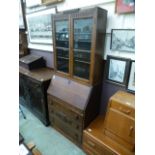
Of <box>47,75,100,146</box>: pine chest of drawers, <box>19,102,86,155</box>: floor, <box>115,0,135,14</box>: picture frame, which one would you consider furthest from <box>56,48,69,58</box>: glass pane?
<box>19,102,86,155</box>: floor

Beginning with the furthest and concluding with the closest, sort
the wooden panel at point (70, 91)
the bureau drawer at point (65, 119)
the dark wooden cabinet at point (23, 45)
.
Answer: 1. the dark wooden cabinet at point (23, 45)
2. the bureau drawer at point (65, 119)
3. the wooden panel at point (70, 91)

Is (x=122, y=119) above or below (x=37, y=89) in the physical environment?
below

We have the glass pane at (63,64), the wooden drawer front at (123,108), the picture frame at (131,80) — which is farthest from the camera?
the glass pane at (63,64)

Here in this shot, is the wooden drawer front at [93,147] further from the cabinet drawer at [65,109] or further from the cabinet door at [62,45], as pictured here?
the cabinet door at [62,45]

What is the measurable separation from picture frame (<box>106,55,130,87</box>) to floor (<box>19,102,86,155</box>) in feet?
3.59

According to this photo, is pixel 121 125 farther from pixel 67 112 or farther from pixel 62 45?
pixel 62 45

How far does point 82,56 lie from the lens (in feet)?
5.51

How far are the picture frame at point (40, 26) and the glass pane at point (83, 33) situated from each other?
854mm

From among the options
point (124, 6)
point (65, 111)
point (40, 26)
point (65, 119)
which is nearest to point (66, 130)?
Result: point (65, 119)

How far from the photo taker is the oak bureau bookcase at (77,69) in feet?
5.00

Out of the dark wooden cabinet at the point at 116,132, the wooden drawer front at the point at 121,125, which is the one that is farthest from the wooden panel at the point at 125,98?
the wooden drawer front at the point at 121,125

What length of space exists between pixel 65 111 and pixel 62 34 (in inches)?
41.7

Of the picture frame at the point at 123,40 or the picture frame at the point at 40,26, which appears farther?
the picture frame at the point at 40,26
